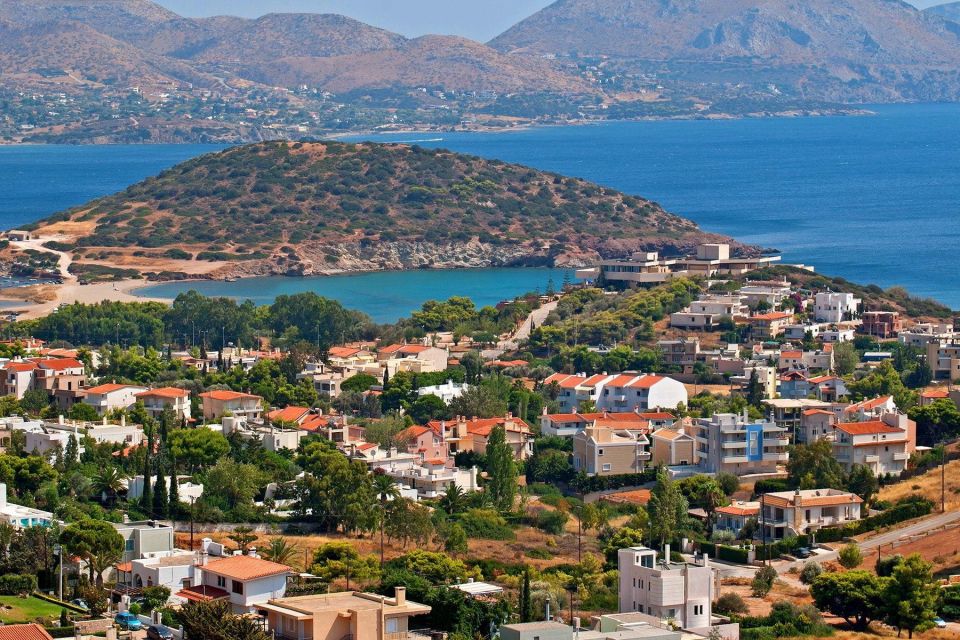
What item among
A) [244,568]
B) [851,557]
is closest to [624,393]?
[851,557]

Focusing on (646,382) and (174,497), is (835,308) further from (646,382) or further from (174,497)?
(174,497)

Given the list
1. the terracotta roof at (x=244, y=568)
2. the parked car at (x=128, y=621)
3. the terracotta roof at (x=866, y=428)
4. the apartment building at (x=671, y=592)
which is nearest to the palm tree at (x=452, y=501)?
the terracotta roof at (x=866, y=428)


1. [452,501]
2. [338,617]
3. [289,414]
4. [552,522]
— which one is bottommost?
[552,522]

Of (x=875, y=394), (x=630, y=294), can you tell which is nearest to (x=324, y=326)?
(x=630, y=294)

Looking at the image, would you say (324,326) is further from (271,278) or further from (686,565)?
(686,565)

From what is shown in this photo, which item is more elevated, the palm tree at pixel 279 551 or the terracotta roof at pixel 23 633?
the terracotta roof at pixel 23 633

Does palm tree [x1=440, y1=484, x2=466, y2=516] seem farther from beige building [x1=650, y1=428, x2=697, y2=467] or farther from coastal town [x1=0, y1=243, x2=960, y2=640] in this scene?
beige building [x1=650, y1=428, x2=697, y2=467]

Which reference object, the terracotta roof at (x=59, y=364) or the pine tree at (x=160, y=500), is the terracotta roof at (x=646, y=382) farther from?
the pine tree at (x=160, y=500)
